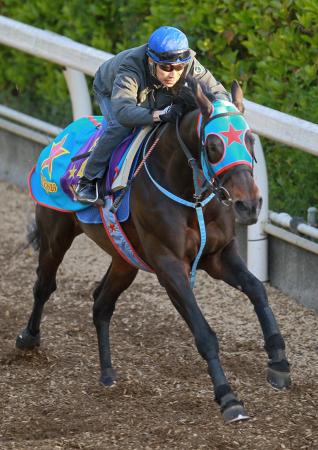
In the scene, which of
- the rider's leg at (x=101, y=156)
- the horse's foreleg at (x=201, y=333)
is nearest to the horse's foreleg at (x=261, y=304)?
the horse's foreleg at (x=201, y=333)

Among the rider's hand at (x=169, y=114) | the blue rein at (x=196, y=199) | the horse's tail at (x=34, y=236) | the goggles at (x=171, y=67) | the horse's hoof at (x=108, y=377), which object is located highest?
the goggles at (x=171, y=67)

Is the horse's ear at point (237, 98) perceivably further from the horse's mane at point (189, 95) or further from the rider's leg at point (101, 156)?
the rider's leg at point (101, 156)

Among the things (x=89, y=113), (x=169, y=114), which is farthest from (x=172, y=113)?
(x=89, y=113)

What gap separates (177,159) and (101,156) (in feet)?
2.21

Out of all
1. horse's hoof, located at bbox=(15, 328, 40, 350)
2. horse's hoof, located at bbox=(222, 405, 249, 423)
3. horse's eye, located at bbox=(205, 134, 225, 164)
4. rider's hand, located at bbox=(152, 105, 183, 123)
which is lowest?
horse's hoof, located at bbox=(15, 328, 40, 350)

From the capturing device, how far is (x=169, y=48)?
563cm

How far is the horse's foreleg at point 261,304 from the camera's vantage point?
18.3 feet

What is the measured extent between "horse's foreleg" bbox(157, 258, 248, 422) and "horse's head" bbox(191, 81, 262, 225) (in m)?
0.56

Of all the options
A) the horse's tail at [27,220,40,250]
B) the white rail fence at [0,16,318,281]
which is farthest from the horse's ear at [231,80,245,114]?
the horse's tail at [27,220,40,250]

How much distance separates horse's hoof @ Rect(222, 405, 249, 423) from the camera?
5.27 meters

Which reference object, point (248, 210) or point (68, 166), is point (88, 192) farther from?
point (248, 210)

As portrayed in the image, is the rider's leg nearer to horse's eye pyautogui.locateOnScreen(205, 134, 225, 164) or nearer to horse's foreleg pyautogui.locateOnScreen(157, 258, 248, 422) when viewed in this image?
horse's foreleg pyautogui.locateOnScreen(157, 258, 248, 422)

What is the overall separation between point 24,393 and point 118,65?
1947 mm

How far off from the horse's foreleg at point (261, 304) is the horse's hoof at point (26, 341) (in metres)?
1.64
